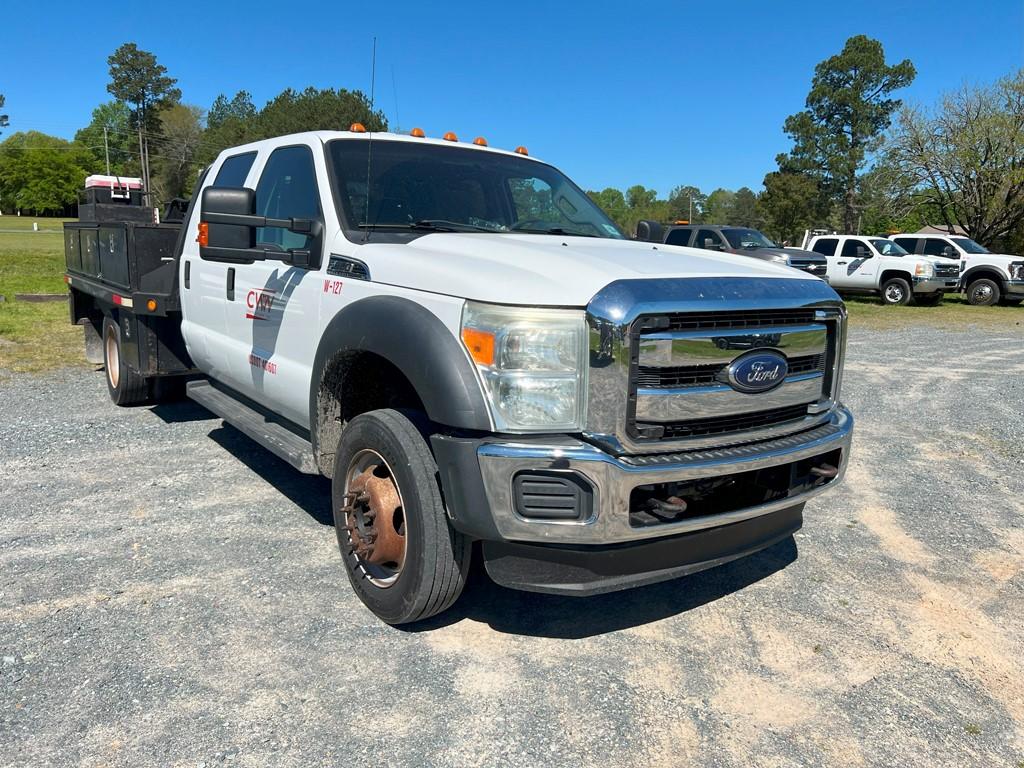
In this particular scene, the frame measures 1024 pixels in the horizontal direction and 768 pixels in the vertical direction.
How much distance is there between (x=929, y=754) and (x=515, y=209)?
10.2 ft

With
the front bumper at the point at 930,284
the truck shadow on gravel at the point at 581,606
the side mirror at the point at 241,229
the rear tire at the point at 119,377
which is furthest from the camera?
the front bumper at the point at 930,284

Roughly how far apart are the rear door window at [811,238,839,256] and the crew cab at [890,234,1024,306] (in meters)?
2.15

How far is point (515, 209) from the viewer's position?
14.4ft

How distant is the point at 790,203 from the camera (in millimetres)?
53812

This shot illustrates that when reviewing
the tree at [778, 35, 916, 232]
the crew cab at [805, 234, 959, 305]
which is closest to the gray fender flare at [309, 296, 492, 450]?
the crew cab at [805, 234, 959, 305]

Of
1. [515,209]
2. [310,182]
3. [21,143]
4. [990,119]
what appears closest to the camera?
[310,182]

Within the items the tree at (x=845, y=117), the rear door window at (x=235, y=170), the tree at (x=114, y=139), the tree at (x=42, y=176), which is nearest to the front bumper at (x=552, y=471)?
the rear door window at (x=235, y=170)

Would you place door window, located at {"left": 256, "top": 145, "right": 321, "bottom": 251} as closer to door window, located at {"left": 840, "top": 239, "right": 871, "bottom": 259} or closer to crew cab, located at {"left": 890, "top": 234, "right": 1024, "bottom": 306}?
door window, located at {"left": 840, "top": 239, "right": 871, "bottom": 259}

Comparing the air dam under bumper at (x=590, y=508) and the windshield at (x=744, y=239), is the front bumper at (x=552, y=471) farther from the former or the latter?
the windshield at (x=744, y=239)

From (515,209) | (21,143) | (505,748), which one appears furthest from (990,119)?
(21,143)

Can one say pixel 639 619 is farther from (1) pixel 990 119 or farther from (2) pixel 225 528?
(1) pixel 990 119

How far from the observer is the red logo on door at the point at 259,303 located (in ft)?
13.8

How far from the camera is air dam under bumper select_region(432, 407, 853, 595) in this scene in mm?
2672

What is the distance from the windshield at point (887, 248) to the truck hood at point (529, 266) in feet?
65.2
